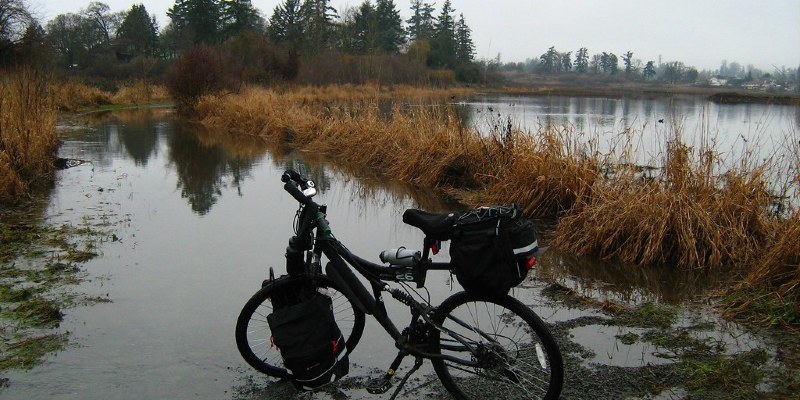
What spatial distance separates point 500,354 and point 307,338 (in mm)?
1031

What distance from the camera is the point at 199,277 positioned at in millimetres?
5566

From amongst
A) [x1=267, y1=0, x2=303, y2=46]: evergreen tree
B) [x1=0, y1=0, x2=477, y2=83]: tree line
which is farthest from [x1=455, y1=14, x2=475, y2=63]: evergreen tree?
[x1=267, y1=0, x2=303, y2=46]: evergreen tree

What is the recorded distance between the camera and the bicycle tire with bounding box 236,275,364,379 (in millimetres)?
3549

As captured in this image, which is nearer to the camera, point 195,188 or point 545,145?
point 545,145

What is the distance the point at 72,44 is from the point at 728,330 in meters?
60.3

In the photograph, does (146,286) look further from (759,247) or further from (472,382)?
(759,247)

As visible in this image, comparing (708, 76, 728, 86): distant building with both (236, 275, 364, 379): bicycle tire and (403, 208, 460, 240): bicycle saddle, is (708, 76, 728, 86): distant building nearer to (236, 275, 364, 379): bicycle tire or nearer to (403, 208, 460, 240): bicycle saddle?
(236, 275, 364, 379): bicycle tire

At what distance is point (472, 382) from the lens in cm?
362

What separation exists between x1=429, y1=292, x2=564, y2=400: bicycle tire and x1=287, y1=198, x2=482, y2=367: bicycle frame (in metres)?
0.05

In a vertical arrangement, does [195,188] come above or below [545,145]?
below

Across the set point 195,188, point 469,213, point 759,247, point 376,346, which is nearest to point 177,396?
point 376,346

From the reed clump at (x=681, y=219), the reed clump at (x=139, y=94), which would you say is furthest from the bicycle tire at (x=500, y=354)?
the reed clump at (x=139, y=94)

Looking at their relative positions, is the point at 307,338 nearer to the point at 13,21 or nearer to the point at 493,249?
the point at 493,249

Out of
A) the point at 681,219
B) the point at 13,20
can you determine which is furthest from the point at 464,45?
the point at 681,219
